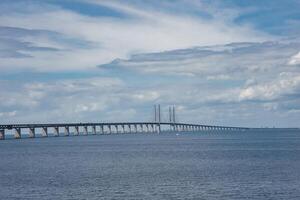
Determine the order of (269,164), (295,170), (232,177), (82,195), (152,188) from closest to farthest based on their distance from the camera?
(82,195), (152,188), (232,177), (295,170), (269,164)

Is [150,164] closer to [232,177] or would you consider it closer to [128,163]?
[128,163]

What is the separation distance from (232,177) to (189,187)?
9627 mm

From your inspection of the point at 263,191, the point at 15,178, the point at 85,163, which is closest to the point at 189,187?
the point at 263,191

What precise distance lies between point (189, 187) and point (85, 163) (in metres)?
32.7

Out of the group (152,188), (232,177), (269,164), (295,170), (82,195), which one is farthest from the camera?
(269,164)

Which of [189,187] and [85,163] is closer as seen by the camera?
[189,187]

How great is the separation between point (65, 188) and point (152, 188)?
7.75 m

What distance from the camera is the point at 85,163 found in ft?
276

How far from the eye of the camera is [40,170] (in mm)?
72938

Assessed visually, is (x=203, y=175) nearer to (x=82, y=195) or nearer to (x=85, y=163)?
(x=82, y=195)

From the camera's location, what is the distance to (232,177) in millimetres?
62188

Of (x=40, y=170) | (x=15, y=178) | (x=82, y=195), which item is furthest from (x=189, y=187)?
(x=40, y=170)

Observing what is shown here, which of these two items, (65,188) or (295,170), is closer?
(65,188)

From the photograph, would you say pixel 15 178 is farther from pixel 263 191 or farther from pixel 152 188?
pixel 263 191
